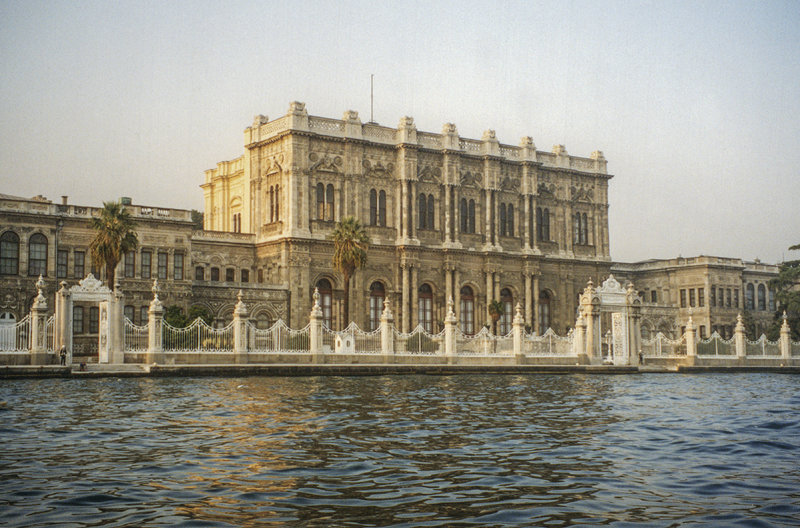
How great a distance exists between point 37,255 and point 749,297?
5266 cm

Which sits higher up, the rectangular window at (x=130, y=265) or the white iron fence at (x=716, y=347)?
the rectangular window at (x=130, y=265)

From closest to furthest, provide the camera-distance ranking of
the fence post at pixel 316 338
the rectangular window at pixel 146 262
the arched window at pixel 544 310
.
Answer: the fence post at pixel 316 338 < the rectangular window at pixel 146 262 < the arched window at pixel 544 310

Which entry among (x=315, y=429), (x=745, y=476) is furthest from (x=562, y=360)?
(x=745, y=476)

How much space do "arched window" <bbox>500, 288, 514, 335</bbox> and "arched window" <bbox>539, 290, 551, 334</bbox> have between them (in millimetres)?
2725

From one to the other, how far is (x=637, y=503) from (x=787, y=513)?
160cm

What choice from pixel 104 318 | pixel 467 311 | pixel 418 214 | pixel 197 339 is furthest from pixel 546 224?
pixel 104 318

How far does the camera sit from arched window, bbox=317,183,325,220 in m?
52.7

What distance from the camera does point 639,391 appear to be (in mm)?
29672

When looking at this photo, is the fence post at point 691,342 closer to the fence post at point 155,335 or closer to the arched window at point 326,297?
the arched window at point 326,297

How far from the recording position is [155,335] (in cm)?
3406

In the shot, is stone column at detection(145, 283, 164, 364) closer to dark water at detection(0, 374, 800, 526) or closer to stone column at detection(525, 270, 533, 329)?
dark water at detection(0, 374, 800, 526)

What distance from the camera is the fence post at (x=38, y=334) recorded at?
→ 3194 cm

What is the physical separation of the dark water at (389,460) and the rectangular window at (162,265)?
22499mm

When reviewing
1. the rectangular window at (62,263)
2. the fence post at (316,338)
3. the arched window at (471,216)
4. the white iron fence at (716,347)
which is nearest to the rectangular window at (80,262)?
the rectangular window at (62,263)
